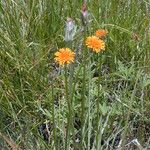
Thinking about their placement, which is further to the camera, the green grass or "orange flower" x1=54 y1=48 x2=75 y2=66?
the green grass

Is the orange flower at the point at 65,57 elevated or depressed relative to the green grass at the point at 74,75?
elevated

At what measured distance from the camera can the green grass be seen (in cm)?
115

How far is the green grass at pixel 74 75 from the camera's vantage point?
45.1 inches

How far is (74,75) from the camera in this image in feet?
4.45

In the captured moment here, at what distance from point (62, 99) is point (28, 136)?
217 millimetres

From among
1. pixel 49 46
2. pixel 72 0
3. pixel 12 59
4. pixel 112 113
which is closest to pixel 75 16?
pixel 72 0

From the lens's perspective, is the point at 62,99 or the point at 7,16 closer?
the point at 62,99

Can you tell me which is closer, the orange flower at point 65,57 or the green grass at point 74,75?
the orange flower at point 65,57

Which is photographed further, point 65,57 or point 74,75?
point 74,75

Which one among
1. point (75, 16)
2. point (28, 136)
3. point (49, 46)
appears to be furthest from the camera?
point (75, 16)

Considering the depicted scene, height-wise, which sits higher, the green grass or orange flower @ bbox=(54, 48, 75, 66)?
orange flower @ bbox=(54, 48, 75, 66)

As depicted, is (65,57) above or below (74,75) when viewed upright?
above

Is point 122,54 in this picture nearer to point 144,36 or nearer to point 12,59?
point 144,36

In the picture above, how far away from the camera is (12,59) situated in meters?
1.34
